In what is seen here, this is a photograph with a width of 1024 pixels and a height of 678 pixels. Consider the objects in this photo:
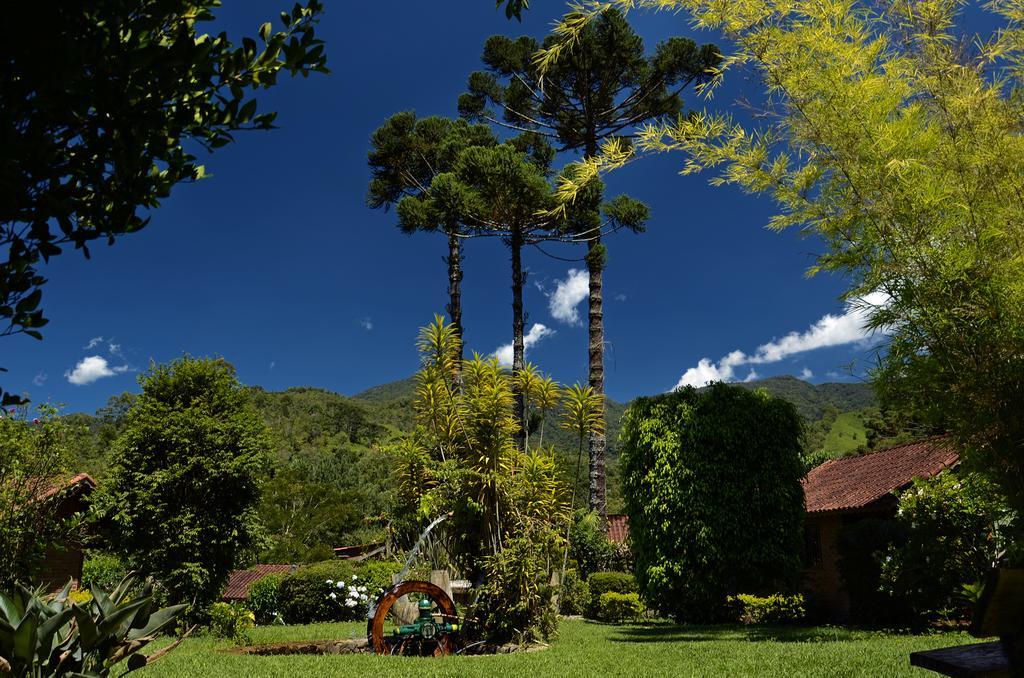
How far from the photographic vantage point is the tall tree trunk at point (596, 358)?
68.0 ft

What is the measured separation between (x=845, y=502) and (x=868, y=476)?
2177mm

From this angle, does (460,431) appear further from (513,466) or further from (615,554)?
(615,554)

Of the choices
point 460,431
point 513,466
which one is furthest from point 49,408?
point 513,466

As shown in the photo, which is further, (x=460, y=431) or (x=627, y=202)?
(x=627, y=202)

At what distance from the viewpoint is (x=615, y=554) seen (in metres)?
22.0

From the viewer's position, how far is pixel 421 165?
88.5ft

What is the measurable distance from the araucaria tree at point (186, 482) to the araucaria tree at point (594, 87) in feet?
33.5

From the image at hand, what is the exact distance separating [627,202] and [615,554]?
11.5 meters

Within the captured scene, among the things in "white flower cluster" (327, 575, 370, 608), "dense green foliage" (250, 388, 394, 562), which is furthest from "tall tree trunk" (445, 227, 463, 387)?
"white flower cluster" (327, 575, 370, 608)

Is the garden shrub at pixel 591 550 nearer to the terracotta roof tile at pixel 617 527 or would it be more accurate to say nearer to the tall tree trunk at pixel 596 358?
the tall tree trunk at pixel 596 358

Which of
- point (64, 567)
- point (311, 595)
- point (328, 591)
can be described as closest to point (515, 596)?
point (328, 591)

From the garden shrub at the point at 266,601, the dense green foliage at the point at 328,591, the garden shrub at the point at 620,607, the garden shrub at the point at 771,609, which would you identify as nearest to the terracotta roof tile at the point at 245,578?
the garden shrub at the point at 266,601

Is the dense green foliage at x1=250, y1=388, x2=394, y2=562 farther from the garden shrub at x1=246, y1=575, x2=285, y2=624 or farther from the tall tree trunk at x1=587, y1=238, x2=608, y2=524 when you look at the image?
the tall tree trunk at x1=587, y1=238, x2=608, y2=524

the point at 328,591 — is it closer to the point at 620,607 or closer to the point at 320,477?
the point at 620,607
